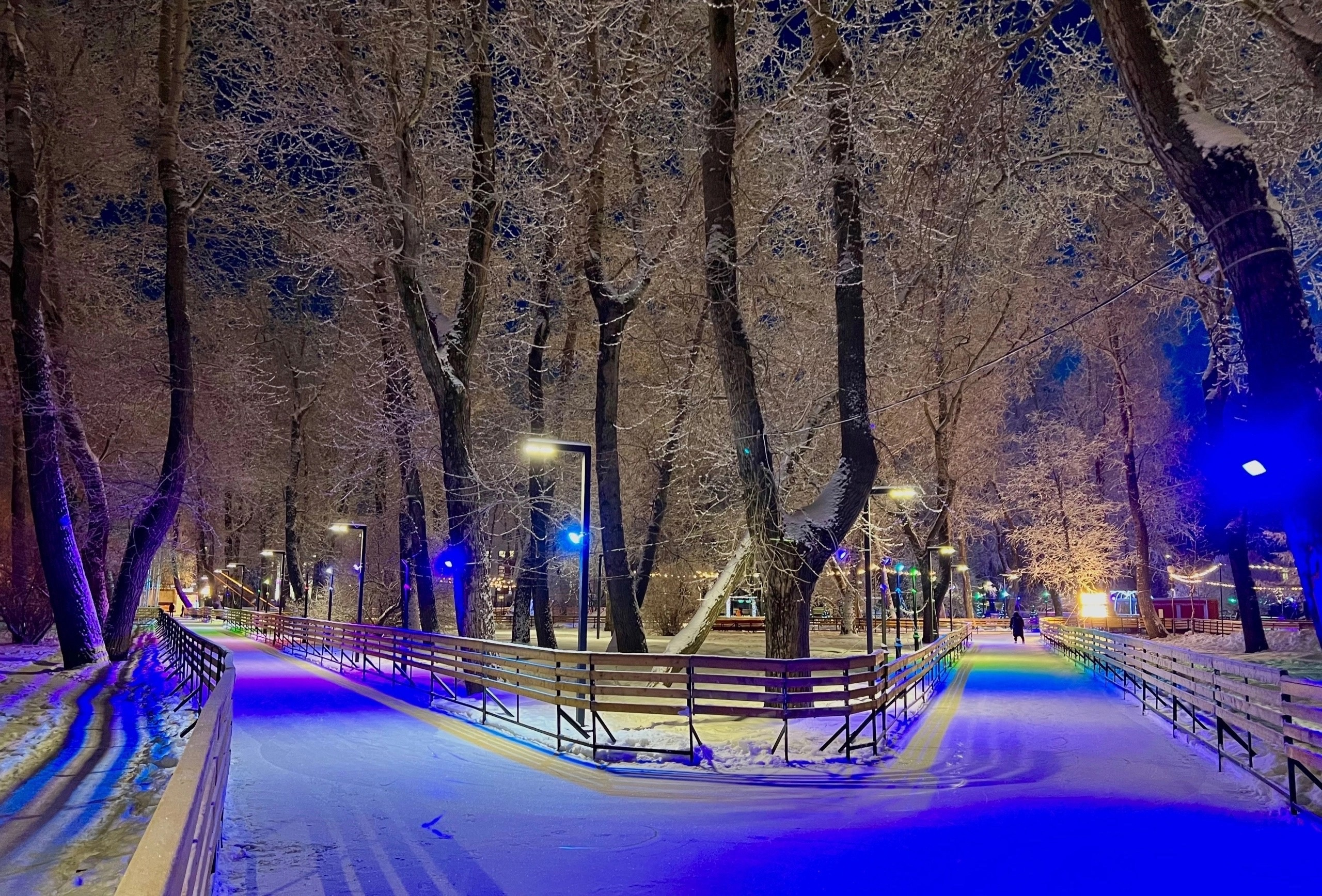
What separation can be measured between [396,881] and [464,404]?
1286 cm

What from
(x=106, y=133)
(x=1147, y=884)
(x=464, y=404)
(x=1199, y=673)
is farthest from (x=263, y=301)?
(x=1147, y=884)

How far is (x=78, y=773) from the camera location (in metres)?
10.3

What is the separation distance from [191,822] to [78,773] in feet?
27.9

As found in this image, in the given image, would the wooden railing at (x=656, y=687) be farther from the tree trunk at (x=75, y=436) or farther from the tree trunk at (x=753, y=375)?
the tree trunk at (x=75, y=436)

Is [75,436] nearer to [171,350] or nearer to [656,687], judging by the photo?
[171,350]

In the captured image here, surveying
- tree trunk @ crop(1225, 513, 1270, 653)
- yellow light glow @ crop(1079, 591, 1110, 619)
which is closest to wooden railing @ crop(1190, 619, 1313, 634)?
yellow light glow @ crop(1079, 591, 1110, 619)

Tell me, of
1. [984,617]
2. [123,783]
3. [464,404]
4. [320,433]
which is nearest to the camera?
[123,783]

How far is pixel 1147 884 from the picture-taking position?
19.2 ft

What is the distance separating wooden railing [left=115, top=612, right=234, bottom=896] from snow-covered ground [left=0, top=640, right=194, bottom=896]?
1.34 m

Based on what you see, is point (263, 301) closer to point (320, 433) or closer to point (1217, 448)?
point (320, 433)

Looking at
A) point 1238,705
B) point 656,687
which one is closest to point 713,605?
point 656,687

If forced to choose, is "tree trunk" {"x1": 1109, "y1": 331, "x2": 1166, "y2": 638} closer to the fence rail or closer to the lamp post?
the fence rail

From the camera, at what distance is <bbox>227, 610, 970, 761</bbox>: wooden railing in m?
11.0

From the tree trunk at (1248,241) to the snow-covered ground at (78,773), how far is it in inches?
357
